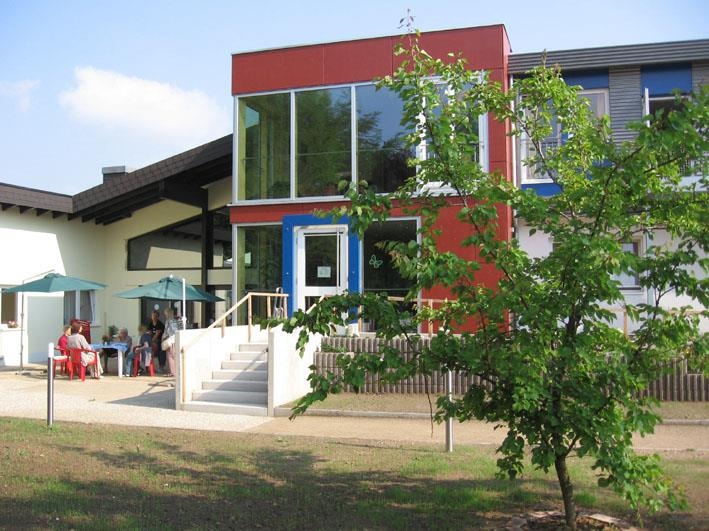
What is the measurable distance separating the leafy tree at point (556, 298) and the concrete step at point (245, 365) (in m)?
8.66

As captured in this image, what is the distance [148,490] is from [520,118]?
16.3ft

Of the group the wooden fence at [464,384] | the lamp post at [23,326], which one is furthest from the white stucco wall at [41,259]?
the wooden fence at [464,384]

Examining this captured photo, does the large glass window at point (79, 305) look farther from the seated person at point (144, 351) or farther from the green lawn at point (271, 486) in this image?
the green lawn at point (271, 486)

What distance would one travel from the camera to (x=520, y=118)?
20.6 feet

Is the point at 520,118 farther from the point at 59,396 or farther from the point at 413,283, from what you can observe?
the point at 59,396

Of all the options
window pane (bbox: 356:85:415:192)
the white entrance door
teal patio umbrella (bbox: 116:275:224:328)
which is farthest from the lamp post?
window pane (bbox: 356:85:415:192)

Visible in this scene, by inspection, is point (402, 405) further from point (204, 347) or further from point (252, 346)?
point (252, 346)

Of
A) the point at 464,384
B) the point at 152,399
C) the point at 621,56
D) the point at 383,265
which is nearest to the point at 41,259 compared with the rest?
the point at 152,399

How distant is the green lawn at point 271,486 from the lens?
5828mm

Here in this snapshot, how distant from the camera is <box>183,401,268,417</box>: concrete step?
11.6 m

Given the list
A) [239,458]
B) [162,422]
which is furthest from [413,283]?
[162,422]

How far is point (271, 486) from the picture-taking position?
6887 millimetres

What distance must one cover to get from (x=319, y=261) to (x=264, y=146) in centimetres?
332

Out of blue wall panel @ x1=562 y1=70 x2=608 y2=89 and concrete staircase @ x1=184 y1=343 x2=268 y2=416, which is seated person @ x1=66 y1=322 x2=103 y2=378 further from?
blue wall panel @ x1=562 y1=70 x2=608 y2=89
